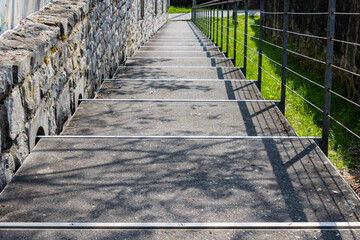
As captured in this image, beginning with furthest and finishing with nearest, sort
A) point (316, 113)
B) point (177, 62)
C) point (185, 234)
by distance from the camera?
point (177, 62), point (316, 113), point (185, 234)

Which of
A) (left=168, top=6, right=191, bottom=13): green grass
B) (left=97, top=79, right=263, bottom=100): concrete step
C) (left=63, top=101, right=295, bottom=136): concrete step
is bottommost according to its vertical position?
(left=63, top=101, right=295, bottom=136): concrete step

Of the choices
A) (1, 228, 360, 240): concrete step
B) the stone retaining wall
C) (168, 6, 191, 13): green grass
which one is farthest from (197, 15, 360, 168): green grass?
(168, 6, 191, 13): green grass

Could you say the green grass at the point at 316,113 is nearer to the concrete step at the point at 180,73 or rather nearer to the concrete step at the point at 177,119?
the concrete step at the point at 180,73

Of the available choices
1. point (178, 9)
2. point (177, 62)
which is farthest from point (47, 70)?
point (178, 9)

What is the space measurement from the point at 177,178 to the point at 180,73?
4.35 metres

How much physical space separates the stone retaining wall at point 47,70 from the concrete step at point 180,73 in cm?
90

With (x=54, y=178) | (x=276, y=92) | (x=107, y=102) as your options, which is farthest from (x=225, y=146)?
(x=276, y=92)

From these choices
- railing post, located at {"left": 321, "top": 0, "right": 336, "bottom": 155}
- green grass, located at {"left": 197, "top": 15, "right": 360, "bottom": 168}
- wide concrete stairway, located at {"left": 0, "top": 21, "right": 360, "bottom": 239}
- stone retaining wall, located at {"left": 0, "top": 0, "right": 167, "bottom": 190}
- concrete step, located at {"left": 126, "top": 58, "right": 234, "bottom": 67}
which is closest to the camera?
wide concrete stairway, located at {"left": 0, "top": 21, "right": 360, "bottom": 239}

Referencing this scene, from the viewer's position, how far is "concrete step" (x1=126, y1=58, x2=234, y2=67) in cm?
830

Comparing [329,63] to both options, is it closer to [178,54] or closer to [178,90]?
[178,90]

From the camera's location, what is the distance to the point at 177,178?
2994 millimetres

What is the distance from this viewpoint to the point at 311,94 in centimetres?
654

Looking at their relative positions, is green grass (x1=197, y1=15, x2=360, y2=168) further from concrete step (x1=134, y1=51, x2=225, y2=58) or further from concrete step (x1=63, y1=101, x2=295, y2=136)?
concrete step (x1=134, y1=51, x2=225, y2=58)

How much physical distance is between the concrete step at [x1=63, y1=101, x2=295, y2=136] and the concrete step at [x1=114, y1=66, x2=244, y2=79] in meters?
2.02
